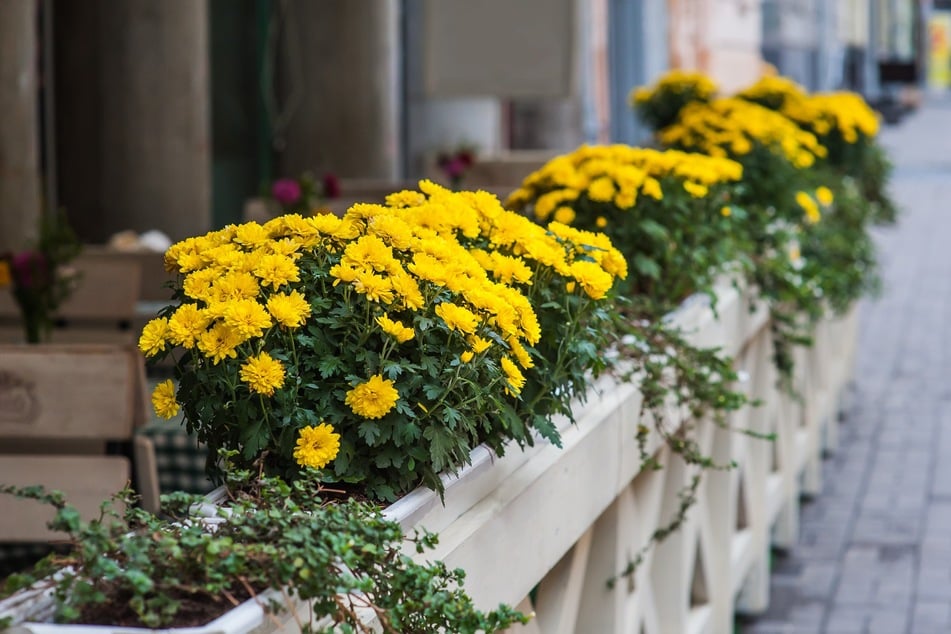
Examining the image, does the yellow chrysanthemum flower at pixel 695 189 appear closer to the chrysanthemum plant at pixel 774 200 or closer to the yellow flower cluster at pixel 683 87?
the chrysanthemum plant at pixel 774 200

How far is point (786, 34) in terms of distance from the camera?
24078 mm

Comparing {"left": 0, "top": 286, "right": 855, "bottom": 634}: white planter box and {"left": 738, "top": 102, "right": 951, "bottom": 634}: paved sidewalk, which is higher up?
{"left": 0, "top": 286, "right": 855, "bottom": 634}: white planter box

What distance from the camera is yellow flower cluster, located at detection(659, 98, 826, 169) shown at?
484cm

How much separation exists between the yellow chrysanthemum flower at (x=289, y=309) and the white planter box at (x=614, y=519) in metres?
0.24

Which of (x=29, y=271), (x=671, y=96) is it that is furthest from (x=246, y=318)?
(x=671, y=96)

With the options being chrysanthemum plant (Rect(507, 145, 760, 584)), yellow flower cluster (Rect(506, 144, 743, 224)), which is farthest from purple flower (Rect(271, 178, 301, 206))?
yellow flower cluster (Rect(506, 144, 743, 224))

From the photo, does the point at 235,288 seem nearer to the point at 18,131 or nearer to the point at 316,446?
the point at 316,446

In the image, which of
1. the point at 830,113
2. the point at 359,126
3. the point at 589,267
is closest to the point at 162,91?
the point at 359,126

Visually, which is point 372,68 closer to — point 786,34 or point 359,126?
point 359,126

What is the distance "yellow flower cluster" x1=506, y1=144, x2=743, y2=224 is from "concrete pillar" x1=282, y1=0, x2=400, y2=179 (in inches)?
217

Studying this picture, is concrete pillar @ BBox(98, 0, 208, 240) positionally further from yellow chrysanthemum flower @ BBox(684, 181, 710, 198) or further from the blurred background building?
yellow chrysanthemum flower @ BBox(684, 181, 710, 198)

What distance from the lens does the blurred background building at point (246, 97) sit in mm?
6969

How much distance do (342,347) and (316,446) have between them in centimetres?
12

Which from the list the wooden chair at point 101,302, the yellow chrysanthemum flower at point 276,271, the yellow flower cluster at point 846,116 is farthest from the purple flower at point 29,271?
the yellow flower cluster at point 846,116
